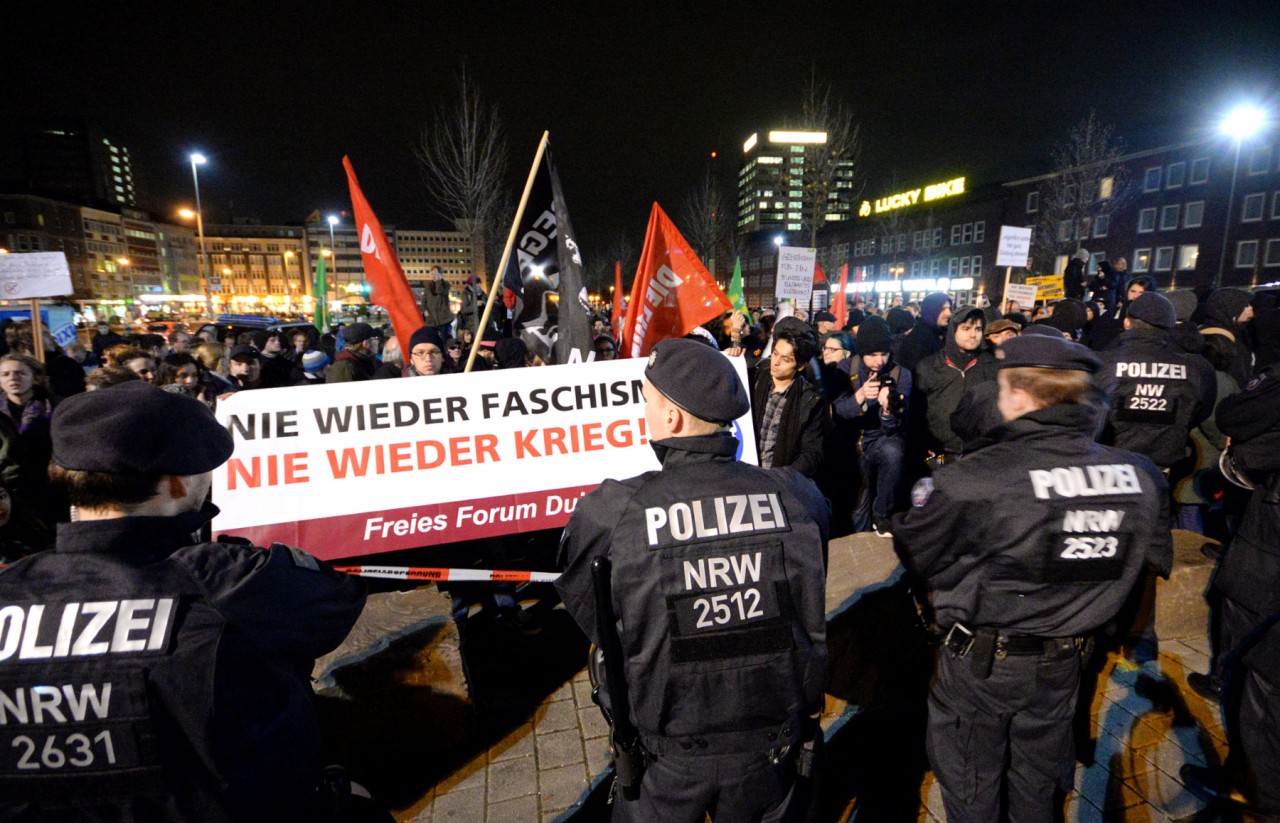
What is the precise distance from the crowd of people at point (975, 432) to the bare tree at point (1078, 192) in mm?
42662

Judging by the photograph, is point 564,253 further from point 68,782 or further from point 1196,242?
point 1196,242

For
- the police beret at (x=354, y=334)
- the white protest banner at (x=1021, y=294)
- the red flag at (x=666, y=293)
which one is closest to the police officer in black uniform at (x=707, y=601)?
the red flag at (x=666, y=293)

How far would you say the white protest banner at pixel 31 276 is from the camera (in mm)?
7820

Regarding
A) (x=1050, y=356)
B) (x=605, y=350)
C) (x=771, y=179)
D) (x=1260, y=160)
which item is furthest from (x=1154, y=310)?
(x=771, y=179)

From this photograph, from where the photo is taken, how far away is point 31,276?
786 centimetres

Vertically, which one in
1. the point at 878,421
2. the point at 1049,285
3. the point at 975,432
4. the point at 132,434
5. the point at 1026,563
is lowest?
the point at 878,421

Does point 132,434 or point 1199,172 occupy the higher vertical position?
point 1199,172

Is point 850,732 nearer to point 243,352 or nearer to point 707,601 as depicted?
point 707,601

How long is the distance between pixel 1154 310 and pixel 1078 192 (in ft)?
157

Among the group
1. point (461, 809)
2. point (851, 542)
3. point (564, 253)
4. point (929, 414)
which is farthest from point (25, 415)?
point (929, 414)

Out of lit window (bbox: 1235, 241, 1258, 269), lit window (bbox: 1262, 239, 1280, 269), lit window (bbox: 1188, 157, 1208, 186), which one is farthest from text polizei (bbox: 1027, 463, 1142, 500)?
lit window (bbox: 1188, 157, 1208, 186)

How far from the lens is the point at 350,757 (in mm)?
3307

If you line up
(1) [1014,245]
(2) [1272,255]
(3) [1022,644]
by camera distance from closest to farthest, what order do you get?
(3) [1022,644] < (1) [1014,245] < (2) [1272,255]

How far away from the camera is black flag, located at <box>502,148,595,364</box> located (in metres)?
5.11
